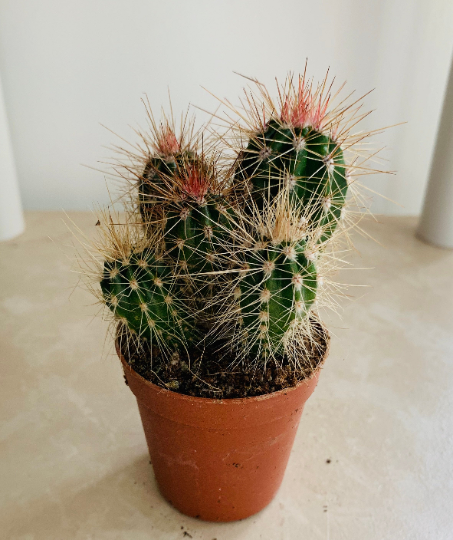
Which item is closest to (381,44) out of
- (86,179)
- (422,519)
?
(86,179)

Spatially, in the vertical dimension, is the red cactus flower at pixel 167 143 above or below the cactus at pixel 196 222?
above

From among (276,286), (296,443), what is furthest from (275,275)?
(296,443)

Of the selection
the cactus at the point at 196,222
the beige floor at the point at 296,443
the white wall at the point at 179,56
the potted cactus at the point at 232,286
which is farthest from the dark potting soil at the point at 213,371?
the white wall at the point at 179,56

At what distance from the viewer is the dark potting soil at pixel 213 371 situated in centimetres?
77

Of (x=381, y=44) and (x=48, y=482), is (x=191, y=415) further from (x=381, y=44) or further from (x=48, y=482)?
(x=381, y=44)

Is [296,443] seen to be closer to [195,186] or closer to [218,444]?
[218,444]

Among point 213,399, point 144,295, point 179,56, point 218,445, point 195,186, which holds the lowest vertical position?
point 218,445

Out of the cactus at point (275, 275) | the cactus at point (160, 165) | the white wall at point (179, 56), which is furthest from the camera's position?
the white wall at point (179, 56)

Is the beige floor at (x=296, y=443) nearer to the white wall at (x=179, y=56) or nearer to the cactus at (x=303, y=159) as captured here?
the cactus at (x=303, y=159)

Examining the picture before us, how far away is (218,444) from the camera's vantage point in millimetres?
796

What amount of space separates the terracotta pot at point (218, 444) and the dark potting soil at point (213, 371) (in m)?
0.02

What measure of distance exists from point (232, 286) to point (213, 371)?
161 mm

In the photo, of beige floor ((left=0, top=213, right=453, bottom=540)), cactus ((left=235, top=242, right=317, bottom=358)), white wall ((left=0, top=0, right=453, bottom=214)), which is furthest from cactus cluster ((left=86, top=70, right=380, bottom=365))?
white wall ((left=0, top=0, right=453, bottom=214))

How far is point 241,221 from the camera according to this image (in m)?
0.72
